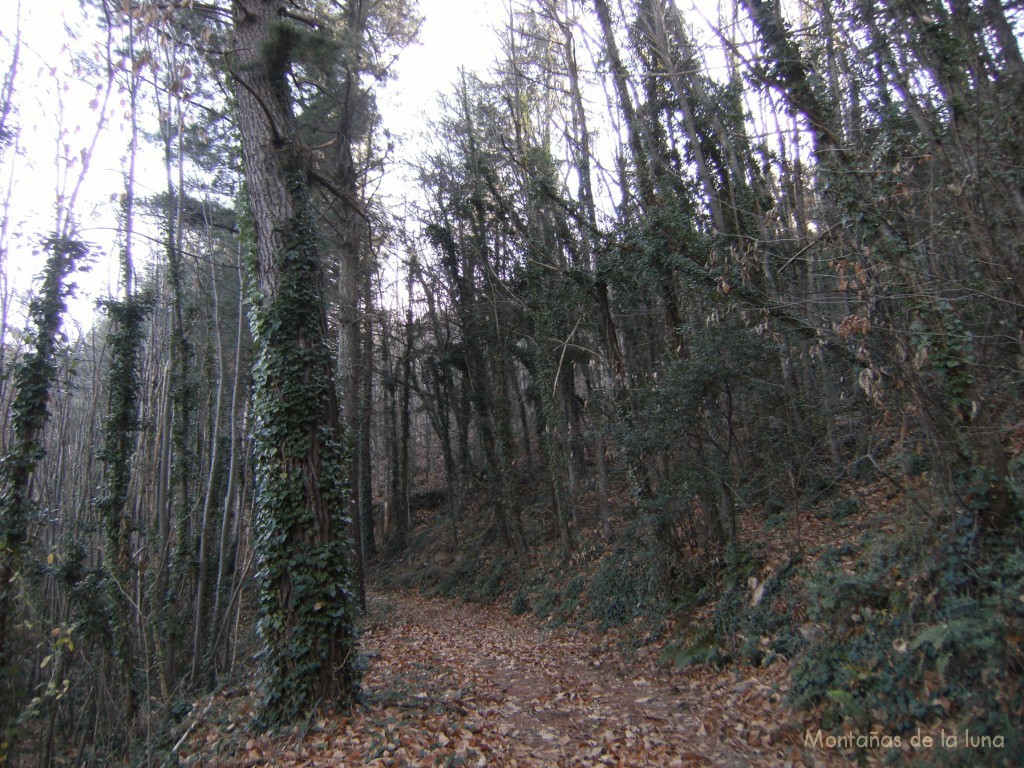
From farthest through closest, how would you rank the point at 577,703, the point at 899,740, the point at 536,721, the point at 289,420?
the point at 577,703
the point at 289,420
the point at 536,721
the point at 899,740

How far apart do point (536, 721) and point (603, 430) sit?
6.13m

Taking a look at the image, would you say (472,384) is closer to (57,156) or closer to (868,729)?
(57,156)

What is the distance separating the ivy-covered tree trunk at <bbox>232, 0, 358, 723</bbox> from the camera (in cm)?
617

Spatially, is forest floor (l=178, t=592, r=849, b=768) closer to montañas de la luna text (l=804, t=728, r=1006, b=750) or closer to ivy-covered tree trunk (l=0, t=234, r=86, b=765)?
montañas de la luna text (l=804, t=728, r=1006, b=750)

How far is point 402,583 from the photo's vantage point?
69.5 feet

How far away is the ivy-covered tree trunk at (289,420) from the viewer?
20.2ft

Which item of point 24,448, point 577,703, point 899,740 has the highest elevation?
point 24,448

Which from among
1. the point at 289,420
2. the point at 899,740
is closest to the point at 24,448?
the point at 289,420

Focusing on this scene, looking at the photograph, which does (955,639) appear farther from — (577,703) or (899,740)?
(577,703)

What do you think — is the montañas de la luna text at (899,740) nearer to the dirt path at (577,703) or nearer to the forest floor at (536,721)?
the forest floor at (536,721)

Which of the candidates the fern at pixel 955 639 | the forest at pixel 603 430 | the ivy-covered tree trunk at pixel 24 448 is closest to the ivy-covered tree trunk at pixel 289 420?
the forest at pixel 603 430

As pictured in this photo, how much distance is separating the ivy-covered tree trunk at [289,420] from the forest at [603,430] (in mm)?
40

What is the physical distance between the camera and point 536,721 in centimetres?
640

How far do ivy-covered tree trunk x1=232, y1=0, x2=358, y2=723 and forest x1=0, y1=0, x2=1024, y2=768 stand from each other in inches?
1.6
